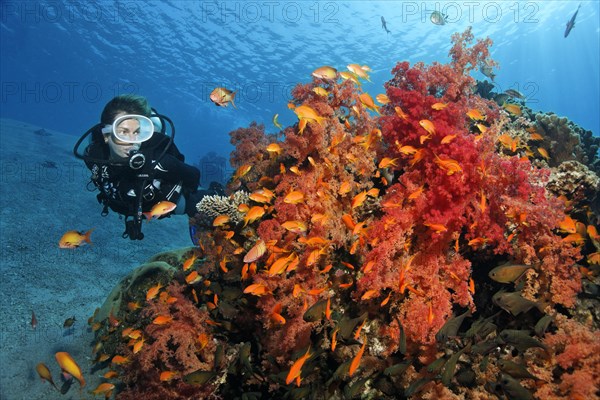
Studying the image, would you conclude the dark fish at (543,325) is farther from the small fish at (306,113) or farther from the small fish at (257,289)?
the small fish at (306,113)

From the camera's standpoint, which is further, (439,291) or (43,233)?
(43,233)

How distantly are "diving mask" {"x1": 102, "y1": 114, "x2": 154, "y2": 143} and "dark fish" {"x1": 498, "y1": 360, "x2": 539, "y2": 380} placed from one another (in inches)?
249

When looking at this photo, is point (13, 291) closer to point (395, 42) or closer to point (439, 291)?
point (439, 291)

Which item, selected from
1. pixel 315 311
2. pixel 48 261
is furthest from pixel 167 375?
pixel 48 261

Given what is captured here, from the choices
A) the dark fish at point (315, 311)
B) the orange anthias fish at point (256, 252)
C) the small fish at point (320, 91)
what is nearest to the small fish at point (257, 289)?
the orange anthias fish at point (256, 252)

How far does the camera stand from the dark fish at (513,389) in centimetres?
254

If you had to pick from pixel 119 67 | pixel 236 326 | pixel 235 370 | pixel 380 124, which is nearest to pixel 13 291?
pixel 236 326

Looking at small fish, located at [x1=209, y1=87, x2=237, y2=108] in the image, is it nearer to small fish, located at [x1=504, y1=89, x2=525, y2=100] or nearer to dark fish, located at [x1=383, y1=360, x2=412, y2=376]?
dark fish, located at [x1=383, y1=360, x2=412, y2=376]

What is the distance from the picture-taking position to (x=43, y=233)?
35.5 feet

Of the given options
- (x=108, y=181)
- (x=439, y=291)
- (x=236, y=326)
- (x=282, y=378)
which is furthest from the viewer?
(x=108, y=181)

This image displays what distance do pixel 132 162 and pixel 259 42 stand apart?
42.6 metres

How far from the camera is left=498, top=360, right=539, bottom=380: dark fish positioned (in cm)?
271

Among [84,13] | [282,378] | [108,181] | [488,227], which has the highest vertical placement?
[488,227]

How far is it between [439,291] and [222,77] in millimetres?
56040
